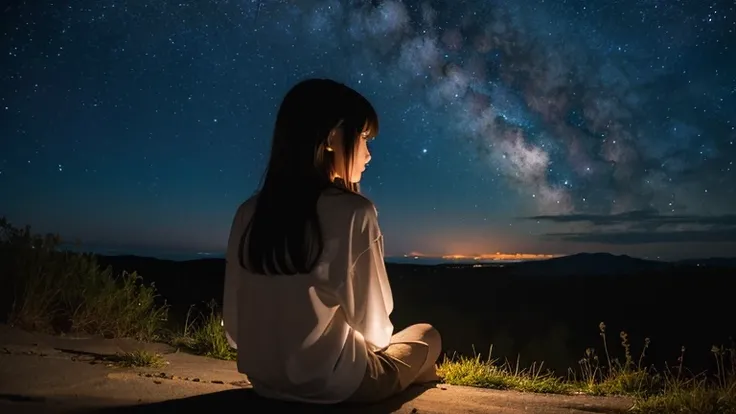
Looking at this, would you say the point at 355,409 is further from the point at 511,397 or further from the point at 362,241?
the point at 511,397

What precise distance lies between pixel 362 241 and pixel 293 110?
2.34ft

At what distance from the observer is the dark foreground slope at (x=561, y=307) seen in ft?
43.4

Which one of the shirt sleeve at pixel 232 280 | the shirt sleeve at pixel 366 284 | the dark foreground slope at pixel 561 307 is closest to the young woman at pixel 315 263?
the shirt sleeve at pixel 366 284

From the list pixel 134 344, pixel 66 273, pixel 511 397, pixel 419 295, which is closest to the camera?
pixel 511 397

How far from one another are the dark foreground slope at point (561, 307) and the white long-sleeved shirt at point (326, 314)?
11.1ft

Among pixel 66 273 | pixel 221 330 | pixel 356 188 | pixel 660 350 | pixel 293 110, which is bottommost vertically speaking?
pixel 660 350

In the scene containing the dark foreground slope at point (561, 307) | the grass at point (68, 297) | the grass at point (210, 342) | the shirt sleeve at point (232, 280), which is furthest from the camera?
the dark foreground slope at point (561, 307)

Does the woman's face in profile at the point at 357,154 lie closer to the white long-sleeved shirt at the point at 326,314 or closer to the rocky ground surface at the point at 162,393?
the white long-sleeved shirt at the point at 326,314

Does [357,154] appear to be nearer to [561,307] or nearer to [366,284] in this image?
[366,284]

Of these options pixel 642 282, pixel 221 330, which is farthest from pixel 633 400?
pixel 642 282

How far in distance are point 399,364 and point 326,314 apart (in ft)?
2.28

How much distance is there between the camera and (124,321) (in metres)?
6.55

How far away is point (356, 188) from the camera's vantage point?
11.8 feet

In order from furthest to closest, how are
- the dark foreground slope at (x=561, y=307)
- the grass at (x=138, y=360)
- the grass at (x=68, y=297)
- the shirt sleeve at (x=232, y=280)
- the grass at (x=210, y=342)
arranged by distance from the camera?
the dark foreground slope at (x=561, y=307), the grass at (x=68, y=297), the grass at (x=210, y=342), the grass at (x=138, y=360), the shirt sleeve at (x=232, y=280)
